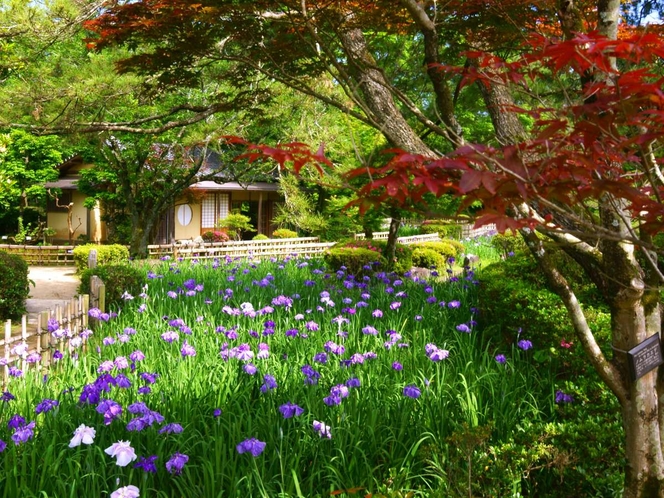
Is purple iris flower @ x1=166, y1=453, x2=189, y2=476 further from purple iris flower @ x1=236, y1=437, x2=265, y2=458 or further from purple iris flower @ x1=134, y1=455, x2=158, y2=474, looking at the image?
purple iris flower @ x1=236, y1=437, x2=265, y2=458

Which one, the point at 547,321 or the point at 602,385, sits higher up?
the point at 547,321

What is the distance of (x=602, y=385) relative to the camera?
11.9 ft

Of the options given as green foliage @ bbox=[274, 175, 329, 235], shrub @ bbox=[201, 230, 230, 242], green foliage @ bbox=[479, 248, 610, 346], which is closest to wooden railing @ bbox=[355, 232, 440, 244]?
green foliage @ bbox=[274, 175, 329, 235]

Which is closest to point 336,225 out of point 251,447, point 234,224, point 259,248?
point 259,248

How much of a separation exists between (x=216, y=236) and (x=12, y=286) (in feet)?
44.1

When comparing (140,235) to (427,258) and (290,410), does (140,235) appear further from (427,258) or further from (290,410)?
(290,410)

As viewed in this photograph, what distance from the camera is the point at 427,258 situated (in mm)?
12156

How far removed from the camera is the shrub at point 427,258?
12.1 m

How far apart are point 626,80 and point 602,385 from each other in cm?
260

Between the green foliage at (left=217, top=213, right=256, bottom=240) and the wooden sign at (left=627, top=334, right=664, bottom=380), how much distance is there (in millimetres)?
19755

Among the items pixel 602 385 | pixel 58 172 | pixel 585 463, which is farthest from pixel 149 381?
pixel 58 172

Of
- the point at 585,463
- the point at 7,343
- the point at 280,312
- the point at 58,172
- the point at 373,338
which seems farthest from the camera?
the point at 58,172

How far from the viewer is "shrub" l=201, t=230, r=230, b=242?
68.6ft

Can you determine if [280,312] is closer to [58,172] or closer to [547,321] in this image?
[547,321]
